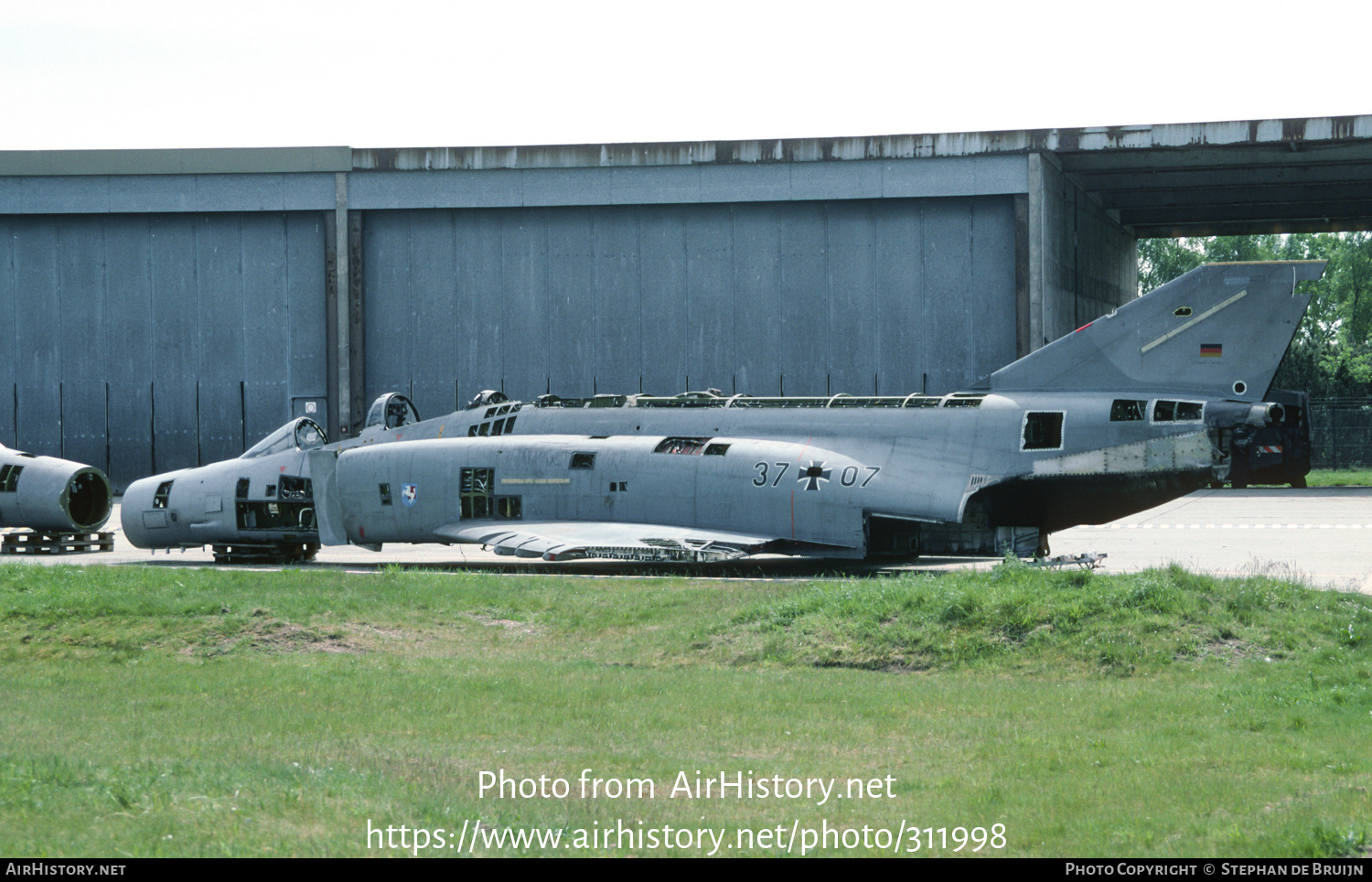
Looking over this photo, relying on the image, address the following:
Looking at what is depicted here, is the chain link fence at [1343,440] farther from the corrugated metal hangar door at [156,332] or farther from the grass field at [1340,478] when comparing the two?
the corrugated metal hangar door at [156,332]

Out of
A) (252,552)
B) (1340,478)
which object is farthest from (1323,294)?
(252,552)

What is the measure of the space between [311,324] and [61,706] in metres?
33.1

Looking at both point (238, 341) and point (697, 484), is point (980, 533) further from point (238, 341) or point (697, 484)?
point (238, 341)

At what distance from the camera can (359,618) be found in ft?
50.1

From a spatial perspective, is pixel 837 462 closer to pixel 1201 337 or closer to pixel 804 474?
pixel 804 474

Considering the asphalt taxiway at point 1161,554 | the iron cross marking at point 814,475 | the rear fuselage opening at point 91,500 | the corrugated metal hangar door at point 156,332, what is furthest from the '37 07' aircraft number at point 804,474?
the corrugated metal hangar door at point 156,332

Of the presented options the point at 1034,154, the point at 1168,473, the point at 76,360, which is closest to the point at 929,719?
the point at 1168,473

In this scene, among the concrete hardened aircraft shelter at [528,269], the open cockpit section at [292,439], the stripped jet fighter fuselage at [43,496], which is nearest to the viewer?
the open cockpit section at [292,439]

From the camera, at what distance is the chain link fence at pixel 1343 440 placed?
5284 centimetres

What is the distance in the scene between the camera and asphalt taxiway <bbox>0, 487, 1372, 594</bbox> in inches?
781

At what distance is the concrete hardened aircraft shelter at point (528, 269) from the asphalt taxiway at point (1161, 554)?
982cm

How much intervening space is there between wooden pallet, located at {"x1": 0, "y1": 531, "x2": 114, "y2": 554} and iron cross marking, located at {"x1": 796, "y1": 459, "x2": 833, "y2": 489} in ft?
55.3

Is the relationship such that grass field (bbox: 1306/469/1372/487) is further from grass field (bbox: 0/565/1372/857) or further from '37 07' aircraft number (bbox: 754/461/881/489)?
grass field (bbox: 0/565/1372/857)

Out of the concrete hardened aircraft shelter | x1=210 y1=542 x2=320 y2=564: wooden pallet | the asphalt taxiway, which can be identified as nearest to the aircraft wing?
the asphalt taxiway
